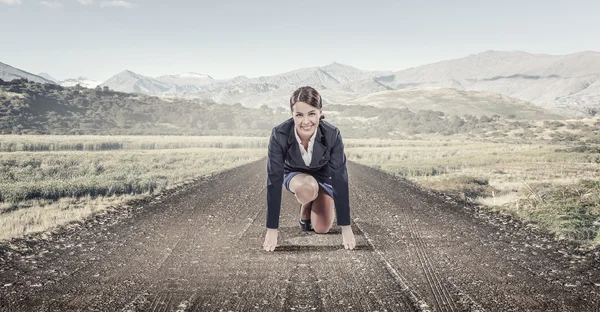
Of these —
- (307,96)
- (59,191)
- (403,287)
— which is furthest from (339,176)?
(59,191)

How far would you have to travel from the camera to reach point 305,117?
536 cm

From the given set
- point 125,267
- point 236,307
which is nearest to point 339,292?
point 236,307

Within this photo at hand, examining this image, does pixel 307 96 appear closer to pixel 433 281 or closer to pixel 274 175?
pixel 274 175

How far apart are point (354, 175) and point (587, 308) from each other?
604 inches

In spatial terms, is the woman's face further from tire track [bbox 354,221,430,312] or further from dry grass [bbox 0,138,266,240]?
dry grass [bbox 0,138,266,240]

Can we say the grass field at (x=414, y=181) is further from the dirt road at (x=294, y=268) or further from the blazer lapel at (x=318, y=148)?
the blazer lapel at (x=318, y=148)

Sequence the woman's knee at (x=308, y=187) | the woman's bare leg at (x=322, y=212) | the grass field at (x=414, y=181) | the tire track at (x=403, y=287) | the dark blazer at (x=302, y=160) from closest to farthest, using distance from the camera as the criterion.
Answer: the tire track at (x=403, y=287) → the dark blazer at (x=302, y=160) → the woman's knee at (x=308, y=187) → the woman's bare leg at (x=322, y=212) → the grass field at (x=414, y=181)

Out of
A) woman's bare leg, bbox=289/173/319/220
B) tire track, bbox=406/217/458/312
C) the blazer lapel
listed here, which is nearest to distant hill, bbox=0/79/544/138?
tire track, bbox=406/217/458/312

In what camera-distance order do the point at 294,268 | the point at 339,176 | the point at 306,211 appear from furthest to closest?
the point at 306,211
the point at 339,176
the point at 294,268

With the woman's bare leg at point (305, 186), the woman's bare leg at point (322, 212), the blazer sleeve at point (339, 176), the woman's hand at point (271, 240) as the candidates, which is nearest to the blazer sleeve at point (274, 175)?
the woman's hand at point (271, 240)

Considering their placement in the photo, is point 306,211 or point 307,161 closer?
point 307,161

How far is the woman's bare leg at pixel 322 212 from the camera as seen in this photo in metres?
6.79

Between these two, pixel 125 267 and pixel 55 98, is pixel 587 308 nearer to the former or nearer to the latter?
pixel 125 267

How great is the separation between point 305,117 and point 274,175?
3.14 feet
